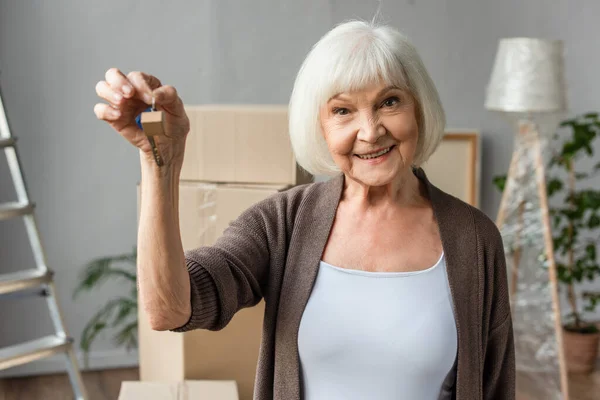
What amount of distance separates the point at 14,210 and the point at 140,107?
1573 mm

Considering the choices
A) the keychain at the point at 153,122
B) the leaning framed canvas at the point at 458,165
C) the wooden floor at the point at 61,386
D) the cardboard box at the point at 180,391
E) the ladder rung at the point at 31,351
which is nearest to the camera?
the keychain at the point at 153,122

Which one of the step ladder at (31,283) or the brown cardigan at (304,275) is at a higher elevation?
the brown cardigan at (304,275)

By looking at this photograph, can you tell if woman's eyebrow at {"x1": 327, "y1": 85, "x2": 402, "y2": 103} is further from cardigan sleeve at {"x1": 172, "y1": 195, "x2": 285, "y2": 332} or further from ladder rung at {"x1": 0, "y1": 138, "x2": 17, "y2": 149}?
ladder rung at {"x1": 0, "y1": 138, "x2": 17, "y2": 149}

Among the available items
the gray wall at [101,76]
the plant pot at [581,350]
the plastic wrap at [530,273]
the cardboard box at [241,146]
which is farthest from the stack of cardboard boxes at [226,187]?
→ the plant pot at [581,350]

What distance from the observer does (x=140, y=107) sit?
103 cm

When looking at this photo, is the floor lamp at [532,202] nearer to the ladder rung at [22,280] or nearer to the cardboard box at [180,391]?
the cardboard box at [180,391]

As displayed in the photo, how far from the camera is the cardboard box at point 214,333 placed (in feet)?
6.78

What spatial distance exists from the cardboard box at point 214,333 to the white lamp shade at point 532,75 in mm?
1481

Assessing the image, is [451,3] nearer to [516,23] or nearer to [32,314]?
[516,23]

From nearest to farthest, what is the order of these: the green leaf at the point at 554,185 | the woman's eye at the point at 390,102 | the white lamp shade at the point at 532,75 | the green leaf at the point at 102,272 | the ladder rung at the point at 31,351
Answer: the woman's eye at the point at 390,102, the ladder rung at the point at 31,351, the white lamp shade at the point at 532,75, the green leaf at the point at 102,272, the green leaf at the point at 554,185

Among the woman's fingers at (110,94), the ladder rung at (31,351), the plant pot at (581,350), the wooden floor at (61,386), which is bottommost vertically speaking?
the plant pot at (581,350)

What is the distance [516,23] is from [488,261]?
3.04 m

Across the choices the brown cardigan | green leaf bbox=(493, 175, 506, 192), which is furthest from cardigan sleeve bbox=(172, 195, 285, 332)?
green leaf bbox=(493, 175, 506, 192)

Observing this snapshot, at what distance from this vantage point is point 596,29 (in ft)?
13.9
